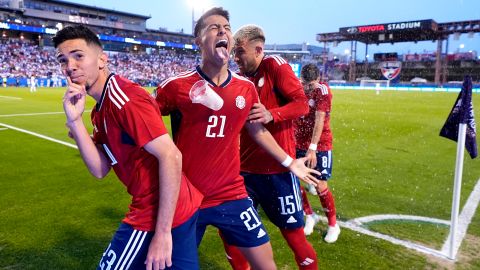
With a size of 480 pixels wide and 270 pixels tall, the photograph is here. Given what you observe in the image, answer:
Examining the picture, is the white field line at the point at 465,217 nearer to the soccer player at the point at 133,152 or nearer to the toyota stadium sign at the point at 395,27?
the soccer player at the point at 133,152

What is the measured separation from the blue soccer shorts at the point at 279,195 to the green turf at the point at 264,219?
968 mm

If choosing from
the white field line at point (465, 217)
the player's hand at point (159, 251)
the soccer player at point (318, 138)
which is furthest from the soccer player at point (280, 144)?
the white field line at point (465, 217)

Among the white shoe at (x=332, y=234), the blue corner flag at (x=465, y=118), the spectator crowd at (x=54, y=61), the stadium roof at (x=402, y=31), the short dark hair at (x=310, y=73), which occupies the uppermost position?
the stadium roof at (x=402, y=31)

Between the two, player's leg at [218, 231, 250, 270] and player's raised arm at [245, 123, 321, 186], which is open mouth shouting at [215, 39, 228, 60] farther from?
player's leg at [218, 231, 250, 270]

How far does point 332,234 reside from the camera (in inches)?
185

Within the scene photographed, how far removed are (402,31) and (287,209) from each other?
67.8 metres

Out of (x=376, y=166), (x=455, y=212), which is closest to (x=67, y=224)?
(x=455, y=212)

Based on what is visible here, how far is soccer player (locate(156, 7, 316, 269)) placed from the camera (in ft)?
8.59

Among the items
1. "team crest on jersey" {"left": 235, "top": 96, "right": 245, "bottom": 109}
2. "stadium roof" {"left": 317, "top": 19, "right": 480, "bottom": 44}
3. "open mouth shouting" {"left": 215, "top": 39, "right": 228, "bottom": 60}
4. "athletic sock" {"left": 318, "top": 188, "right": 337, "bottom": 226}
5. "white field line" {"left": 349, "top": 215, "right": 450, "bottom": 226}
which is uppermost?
"stadium roof" {"left": 317, "top": 19, "right": 480, "bottom": 44}

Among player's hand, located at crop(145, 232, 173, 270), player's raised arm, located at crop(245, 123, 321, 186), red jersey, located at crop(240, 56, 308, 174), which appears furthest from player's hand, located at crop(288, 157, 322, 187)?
player's hand, located at crop(145, 232, 173, 270)

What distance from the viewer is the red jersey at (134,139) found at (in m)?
1.91

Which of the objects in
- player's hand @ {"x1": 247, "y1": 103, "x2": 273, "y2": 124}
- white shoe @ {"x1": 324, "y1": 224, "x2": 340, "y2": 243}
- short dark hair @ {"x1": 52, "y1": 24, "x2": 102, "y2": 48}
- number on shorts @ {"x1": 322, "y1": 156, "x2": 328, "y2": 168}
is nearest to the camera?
short dark hair @ {"x1": 52, "y1": 24, "x2": 102, "y2": 48}

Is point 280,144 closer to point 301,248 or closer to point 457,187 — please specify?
point 301,248

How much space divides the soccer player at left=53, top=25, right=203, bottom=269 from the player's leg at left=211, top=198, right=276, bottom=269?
0.54 meters
